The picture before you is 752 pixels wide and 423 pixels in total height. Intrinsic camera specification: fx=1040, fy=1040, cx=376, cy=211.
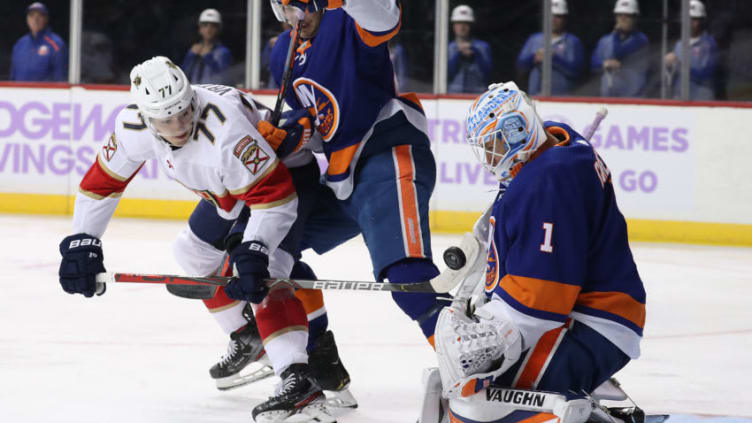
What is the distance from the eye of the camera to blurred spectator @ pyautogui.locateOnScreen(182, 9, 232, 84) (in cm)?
702

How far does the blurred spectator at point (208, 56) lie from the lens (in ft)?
23.0

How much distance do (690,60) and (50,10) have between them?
4254 millimetres

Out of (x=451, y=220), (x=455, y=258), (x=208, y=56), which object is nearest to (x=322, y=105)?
(x=455, y=258)

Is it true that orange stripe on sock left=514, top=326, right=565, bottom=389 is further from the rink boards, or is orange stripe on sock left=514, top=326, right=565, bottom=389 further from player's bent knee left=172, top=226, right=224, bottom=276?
the rink boards

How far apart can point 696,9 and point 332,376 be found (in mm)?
4592

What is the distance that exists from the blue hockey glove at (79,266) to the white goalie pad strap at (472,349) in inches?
42.6

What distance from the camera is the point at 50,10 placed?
7.12 metres

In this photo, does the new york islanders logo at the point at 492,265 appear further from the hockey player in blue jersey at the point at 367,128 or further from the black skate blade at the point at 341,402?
the black skate blade at the point at 341,402

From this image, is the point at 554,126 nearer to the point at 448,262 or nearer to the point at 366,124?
the point at 448,262

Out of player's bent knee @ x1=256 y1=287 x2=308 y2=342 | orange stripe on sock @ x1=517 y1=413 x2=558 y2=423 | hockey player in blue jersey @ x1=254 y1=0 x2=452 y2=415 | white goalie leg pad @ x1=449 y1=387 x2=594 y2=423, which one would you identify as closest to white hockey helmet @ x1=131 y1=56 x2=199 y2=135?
hockey player in blue jersey @ x1=254 y1=0 x2=452 y2=415

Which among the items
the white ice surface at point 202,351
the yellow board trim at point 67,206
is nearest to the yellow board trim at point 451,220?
the yellow board trim at point 67,206

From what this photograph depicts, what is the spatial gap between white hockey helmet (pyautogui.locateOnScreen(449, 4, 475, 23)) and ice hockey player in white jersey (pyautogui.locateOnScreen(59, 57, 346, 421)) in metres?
4.11

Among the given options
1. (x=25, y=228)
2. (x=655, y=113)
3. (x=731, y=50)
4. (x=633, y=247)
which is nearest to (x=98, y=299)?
(x=25, y=228)

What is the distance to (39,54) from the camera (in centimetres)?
698
